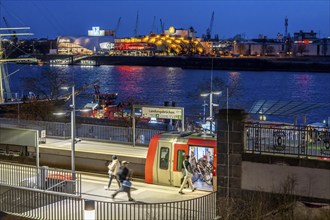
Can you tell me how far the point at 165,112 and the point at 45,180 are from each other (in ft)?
20.2

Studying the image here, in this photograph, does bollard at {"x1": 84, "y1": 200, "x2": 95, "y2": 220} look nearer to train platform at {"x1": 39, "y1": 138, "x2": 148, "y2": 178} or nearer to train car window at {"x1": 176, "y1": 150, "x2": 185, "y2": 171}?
train car window at {"x1": 176, "y1": 150, "x2": 185, "y2": 171}

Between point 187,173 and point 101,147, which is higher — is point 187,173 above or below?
below

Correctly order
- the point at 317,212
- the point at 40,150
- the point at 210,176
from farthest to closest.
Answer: the point at 40,150 → the point at 210,176 → the point at 317,212

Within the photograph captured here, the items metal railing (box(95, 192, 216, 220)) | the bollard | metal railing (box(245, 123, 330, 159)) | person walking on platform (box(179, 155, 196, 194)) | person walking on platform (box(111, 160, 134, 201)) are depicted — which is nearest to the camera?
the bollard

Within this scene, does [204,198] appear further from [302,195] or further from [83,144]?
[83,144]

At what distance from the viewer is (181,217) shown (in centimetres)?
1481

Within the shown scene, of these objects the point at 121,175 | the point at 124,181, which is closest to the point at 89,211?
the point at 124,181

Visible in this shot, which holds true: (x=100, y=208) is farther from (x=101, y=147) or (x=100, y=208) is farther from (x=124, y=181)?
(x=101, y=147)

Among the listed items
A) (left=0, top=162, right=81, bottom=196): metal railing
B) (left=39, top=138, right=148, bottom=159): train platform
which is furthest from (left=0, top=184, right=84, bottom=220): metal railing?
(left=39, top=138, right=148, bottom=159): train platform

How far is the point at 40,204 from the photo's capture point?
646 inches

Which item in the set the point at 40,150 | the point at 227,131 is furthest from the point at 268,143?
the point at 40,150

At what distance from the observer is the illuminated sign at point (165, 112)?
2150 centimetres

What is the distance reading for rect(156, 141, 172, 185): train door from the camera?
61.0ft

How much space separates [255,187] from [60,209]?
5.75 metres
